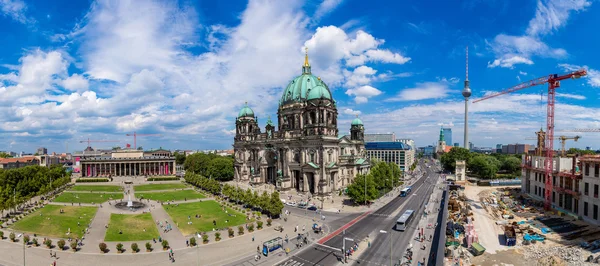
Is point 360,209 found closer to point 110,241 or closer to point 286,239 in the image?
point 286,239

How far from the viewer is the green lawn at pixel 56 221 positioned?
53.5m

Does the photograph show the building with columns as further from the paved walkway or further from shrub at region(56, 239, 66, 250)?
A: shrub at region(56, 239, 66, 250)

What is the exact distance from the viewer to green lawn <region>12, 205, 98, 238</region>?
5350 cm

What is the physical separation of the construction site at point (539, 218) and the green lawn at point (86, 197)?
93.2 metres

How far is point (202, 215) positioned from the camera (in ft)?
221

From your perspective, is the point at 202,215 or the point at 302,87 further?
the point at 302,87

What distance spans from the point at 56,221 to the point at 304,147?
63.8m

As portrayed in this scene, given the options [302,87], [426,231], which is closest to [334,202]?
[426,231]

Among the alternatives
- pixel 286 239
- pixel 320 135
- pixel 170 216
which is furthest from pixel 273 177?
pixel 286 239

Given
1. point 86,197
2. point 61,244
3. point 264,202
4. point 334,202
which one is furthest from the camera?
point 86,197

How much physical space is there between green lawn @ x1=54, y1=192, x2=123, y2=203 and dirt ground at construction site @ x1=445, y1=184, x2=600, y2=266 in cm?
9326

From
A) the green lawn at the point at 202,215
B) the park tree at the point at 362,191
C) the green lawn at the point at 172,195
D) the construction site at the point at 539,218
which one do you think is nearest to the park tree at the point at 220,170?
the green lawn at the point at 172,195

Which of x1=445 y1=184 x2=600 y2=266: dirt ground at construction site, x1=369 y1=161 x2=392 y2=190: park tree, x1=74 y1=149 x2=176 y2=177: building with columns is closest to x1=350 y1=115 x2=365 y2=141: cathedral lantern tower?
x1=369 y1=161 x2=392 y2=190: park tree

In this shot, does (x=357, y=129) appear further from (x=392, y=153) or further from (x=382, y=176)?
(x=392, y=153)
